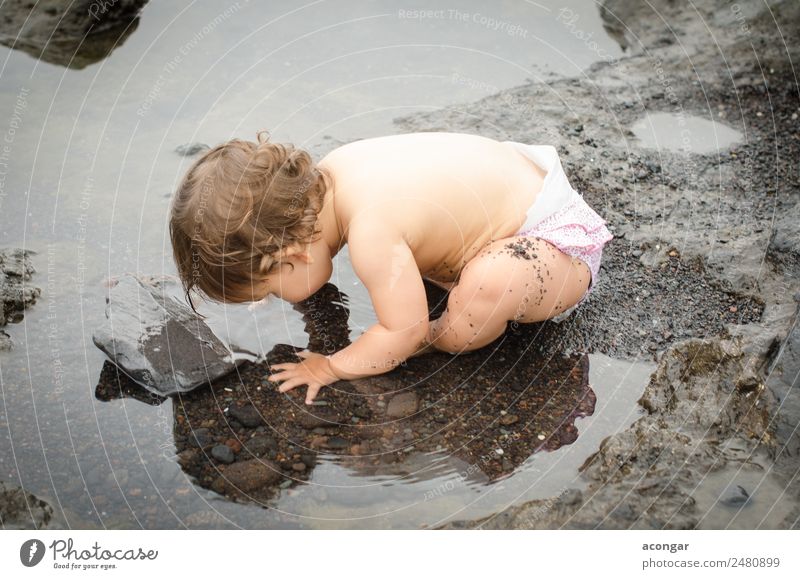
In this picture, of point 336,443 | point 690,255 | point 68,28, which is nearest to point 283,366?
point 336,443

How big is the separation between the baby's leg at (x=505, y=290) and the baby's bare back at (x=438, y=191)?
0.08 m

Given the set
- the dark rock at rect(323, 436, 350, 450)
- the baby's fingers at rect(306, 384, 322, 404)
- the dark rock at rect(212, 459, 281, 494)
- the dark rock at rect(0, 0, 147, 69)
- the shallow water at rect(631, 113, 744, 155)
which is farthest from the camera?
the dark rock at rect(0, 0, 147, 69)

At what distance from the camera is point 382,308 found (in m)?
1.87

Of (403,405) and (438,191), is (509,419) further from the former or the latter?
(438,191)

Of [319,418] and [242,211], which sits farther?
[319,418]

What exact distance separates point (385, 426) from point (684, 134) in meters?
1.70

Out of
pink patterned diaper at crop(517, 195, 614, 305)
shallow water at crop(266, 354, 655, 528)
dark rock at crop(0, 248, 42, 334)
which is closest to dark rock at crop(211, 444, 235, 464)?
shallow water at crop(266, 354, 655, 528)

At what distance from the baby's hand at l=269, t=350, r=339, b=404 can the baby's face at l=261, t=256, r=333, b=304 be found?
19 cm

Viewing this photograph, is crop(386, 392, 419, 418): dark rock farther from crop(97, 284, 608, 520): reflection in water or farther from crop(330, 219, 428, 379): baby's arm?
crop(330, 219, 428, 379): baby's arm

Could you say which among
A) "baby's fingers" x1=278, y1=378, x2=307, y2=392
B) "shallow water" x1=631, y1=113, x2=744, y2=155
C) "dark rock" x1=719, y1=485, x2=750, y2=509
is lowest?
"baby's fingers" x1=278, y1=378, x2=307, y2=392

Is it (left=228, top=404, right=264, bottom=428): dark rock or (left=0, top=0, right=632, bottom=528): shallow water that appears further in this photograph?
(left=228, top=404, right=264, bottom=428): dark rock

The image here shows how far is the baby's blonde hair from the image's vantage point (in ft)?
5.85

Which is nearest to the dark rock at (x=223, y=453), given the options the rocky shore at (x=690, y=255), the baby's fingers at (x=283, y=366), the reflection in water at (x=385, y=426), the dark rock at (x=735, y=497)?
the reflection in water at (x=385, y=426)
